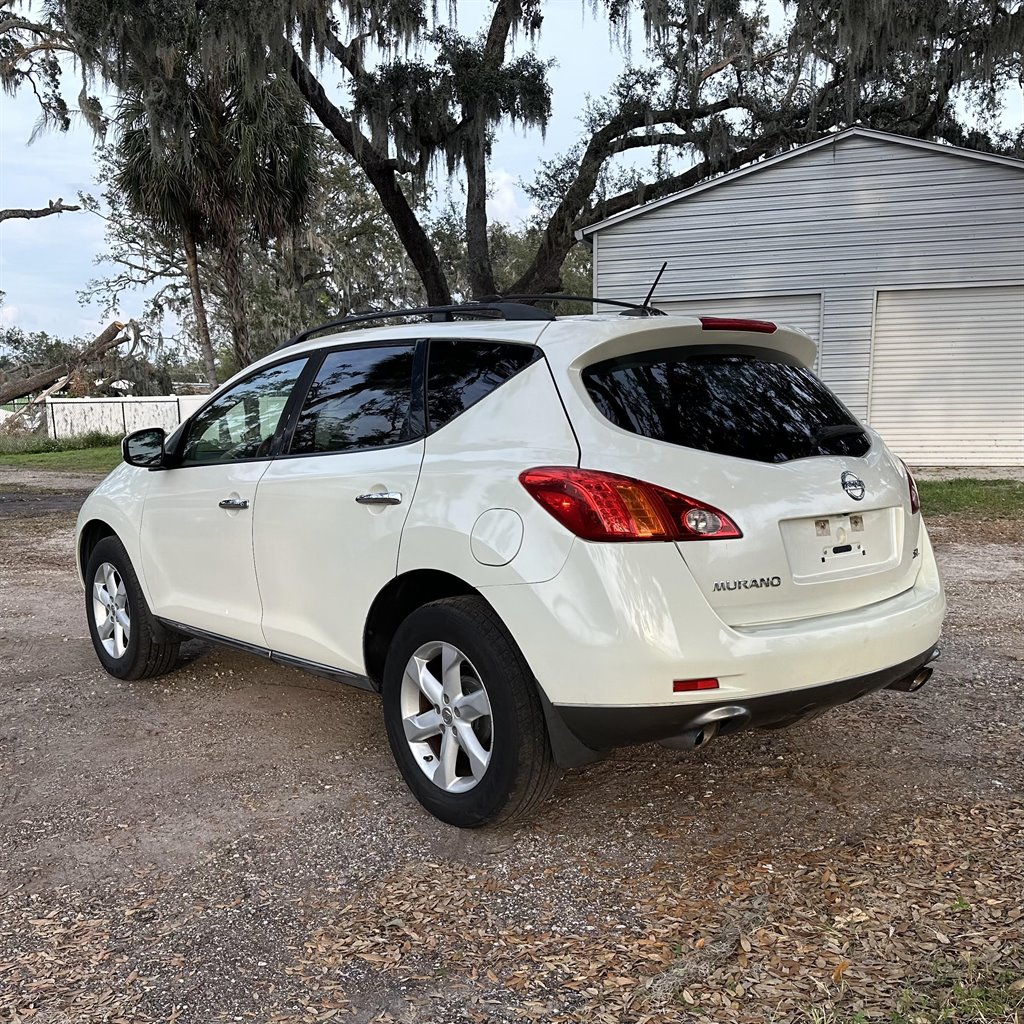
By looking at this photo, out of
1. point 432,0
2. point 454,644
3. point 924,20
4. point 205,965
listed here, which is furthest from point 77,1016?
point 924,20

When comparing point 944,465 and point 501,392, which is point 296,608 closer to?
point 501,392

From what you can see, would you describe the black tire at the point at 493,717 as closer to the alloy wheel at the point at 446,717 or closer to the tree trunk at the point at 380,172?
the alloy wheel at the point at 446,717

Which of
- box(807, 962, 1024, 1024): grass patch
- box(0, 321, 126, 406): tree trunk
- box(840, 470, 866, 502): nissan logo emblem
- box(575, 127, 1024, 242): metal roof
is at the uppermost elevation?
box(575, 127, 1024, 242): metal roof

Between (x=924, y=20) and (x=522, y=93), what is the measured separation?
6280mm

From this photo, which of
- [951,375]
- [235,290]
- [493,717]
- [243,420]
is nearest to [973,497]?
[951,375]

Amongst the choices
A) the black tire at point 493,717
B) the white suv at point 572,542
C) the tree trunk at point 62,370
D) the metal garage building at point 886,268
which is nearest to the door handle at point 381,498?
the white suv at point 572,542

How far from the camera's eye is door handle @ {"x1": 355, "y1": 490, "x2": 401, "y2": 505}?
3258 mm

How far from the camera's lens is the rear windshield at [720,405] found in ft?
9.56

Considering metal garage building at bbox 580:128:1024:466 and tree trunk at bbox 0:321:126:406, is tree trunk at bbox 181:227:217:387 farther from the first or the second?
tree trunk at bbox 0:321:126:406

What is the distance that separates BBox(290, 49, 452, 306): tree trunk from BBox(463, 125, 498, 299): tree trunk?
0.71 meters

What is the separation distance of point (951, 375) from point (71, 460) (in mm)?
17844

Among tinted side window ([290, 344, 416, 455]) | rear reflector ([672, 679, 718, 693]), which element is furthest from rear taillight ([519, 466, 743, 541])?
tinted side window ([290, 344, 416, 455])

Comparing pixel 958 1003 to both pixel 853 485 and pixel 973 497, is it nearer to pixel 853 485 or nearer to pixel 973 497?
pixel 853 485

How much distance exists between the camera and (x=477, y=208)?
674 inches
